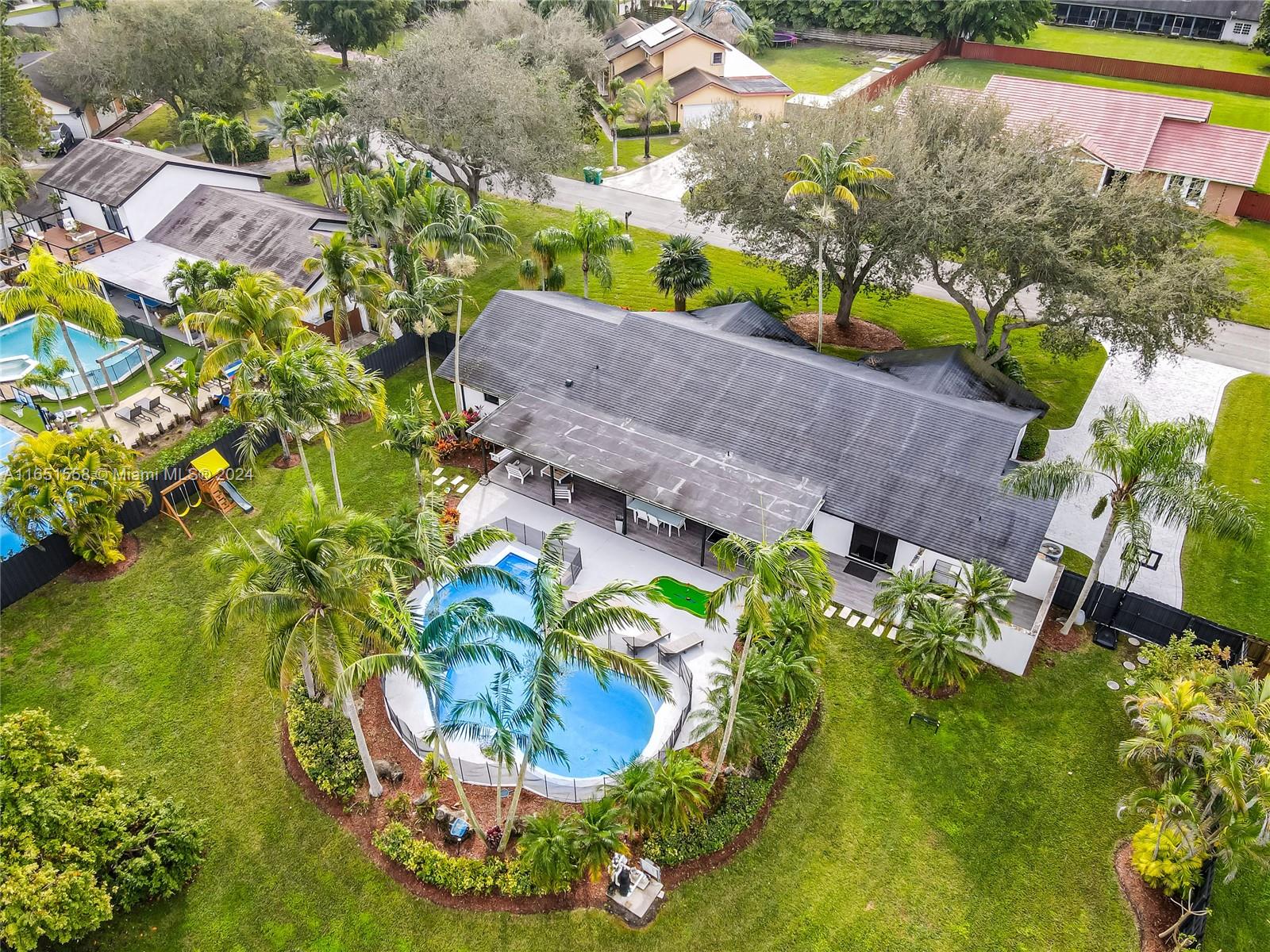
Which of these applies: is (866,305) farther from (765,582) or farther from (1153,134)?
(765,582)

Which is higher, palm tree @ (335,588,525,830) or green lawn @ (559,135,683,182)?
palm tree @ (335,588,525,830)

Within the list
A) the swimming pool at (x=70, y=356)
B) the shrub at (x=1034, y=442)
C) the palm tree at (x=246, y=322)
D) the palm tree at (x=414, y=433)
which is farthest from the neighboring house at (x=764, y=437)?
the swimming pool at (x=70, y=356)

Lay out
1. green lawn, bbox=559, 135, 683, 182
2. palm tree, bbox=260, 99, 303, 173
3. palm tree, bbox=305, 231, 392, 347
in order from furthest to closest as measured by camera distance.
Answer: green lawn, bbox=559, 135, 683, 182
palm tree, bbox=260, 99, 303, 173
palm tree, bbox=305, 231, 392, 347

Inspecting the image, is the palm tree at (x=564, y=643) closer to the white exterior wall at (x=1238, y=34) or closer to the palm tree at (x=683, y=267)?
the palm tree at (x=683, y=267)

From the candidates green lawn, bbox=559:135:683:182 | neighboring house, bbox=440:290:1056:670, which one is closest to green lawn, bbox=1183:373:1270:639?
neighboring house, bbox=440:290:1056:670

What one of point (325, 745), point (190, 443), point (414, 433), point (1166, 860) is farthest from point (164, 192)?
point (1166, 860)

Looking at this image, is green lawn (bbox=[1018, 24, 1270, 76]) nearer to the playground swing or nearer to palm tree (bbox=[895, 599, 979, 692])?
palm tree (bbox=[895, 599, 979, 692])
